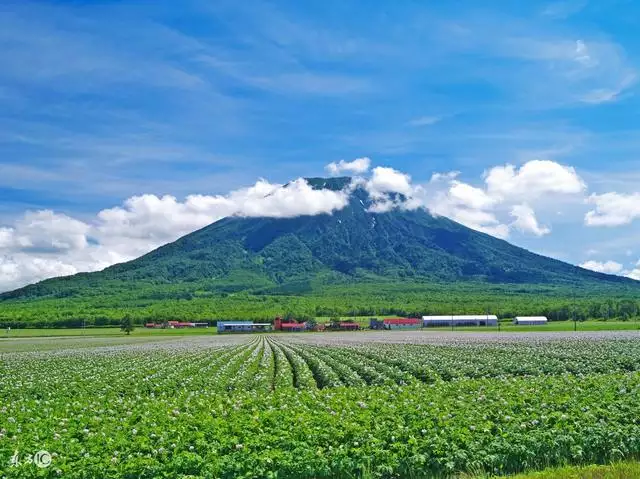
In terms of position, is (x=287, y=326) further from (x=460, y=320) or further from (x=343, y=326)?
(x=460, y=320)

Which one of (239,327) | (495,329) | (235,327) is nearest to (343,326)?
(239,327)

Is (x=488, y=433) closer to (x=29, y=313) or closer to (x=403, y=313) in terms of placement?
(x=403, y=313)

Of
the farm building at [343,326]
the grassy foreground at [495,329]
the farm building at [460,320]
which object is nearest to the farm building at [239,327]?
the grassy foreground at [495,329]

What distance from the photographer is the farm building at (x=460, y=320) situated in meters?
135

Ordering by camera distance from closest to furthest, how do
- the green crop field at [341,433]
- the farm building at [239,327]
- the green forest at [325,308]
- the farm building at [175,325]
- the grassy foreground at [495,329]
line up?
the green crop field at [341,433] → the grassy foreground at [495,329] → the farm building at [239,327] → the green forest at [325,308] → the farm building at [175,325]

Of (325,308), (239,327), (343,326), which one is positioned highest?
(325,308)

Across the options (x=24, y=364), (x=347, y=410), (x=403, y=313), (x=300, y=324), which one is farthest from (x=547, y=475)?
(x=403, y=313)

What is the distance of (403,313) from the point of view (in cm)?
15600

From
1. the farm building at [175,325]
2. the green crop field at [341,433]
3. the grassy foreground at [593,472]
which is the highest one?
the green crop field at [341,433]

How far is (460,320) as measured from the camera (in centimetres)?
13762

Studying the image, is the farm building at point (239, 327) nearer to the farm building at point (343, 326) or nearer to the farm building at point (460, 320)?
the farm building at point (343, 326)

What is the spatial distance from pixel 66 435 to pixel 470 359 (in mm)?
26374

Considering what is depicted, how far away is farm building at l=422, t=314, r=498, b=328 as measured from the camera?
444 feet

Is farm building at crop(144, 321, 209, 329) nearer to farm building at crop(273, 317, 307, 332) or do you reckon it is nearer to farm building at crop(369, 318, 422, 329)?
farm building at crop(273, 317, 307, 332)
